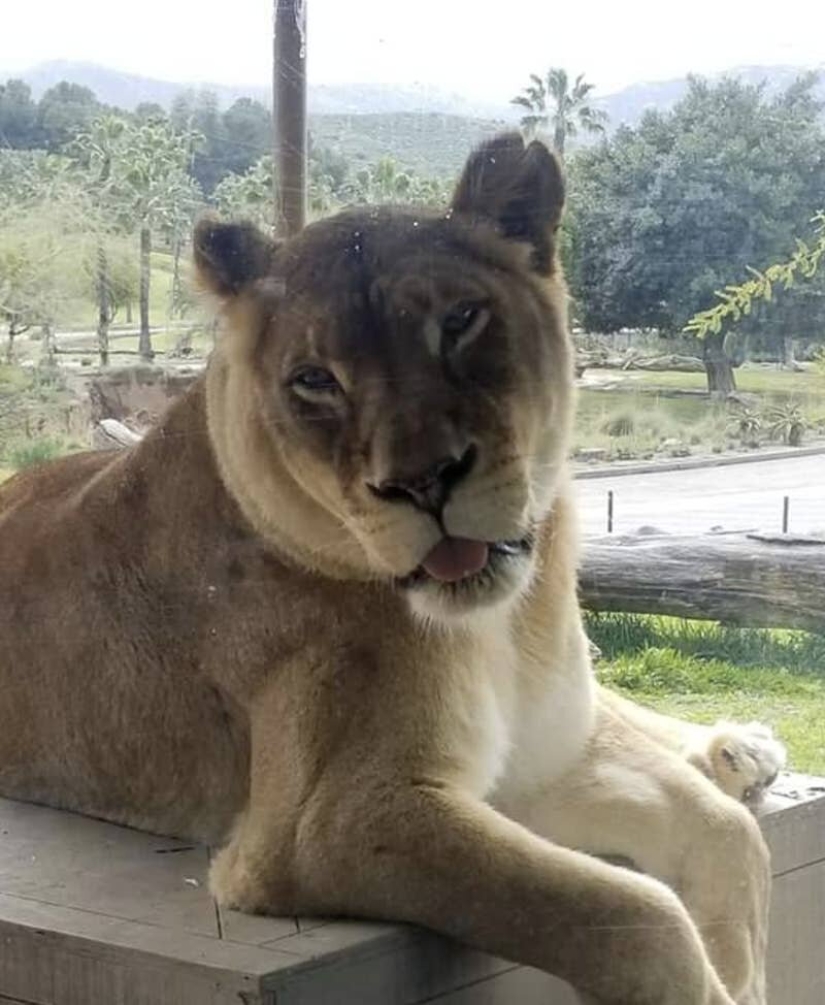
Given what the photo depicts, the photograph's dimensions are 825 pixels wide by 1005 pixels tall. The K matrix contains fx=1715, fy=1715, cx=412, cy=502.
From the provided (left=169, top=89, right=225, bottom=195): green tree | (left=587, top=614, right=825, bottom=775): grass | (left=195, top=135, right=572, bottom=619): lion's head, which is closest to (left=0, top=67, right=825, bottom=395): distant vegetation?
(left=169, top=89, right=225, bottom=195): green tree

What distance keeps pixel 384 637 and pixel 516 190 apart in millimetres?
481

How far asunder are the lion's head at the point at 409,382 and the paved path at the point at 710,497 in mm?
308

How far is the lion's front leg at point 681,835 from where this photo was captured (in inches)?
74.5

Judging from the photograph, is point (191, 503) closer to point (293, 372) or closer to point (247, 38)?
point (293, 372)

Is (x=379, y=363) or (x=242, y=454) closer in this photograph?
(x=379, y=363)

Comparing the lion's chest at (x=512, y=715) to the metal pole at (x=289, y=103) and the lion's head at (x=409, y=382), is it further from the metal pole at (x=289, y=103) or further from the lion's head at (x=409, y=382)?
the metal pole at (x=289, y=103)

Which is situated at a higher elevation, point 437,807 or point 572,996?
point 437,807

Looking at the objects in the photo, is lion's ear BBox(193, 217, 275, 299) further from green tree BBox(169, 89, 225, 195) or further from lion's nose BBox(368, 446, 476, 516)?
lion's nose BBox(368, 446, 476, 516)

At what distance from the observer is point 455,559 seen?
1.68 meters

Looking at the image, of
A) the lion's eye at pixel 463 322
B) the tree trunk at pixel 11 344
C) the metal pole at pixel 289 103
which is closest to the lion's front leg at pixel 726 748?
the lion's eye at pixel 463 322

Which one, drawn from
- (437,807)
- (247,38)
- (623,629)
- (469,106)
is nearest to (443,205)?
(469,106)

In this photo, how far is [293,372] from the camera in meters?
1.73

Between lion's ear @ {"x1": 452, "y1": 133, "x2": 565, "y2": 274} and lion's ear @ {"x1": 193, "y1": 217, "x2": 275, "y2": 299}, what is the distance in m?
0.21

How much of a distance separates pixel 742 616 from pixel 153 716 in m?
0.79
